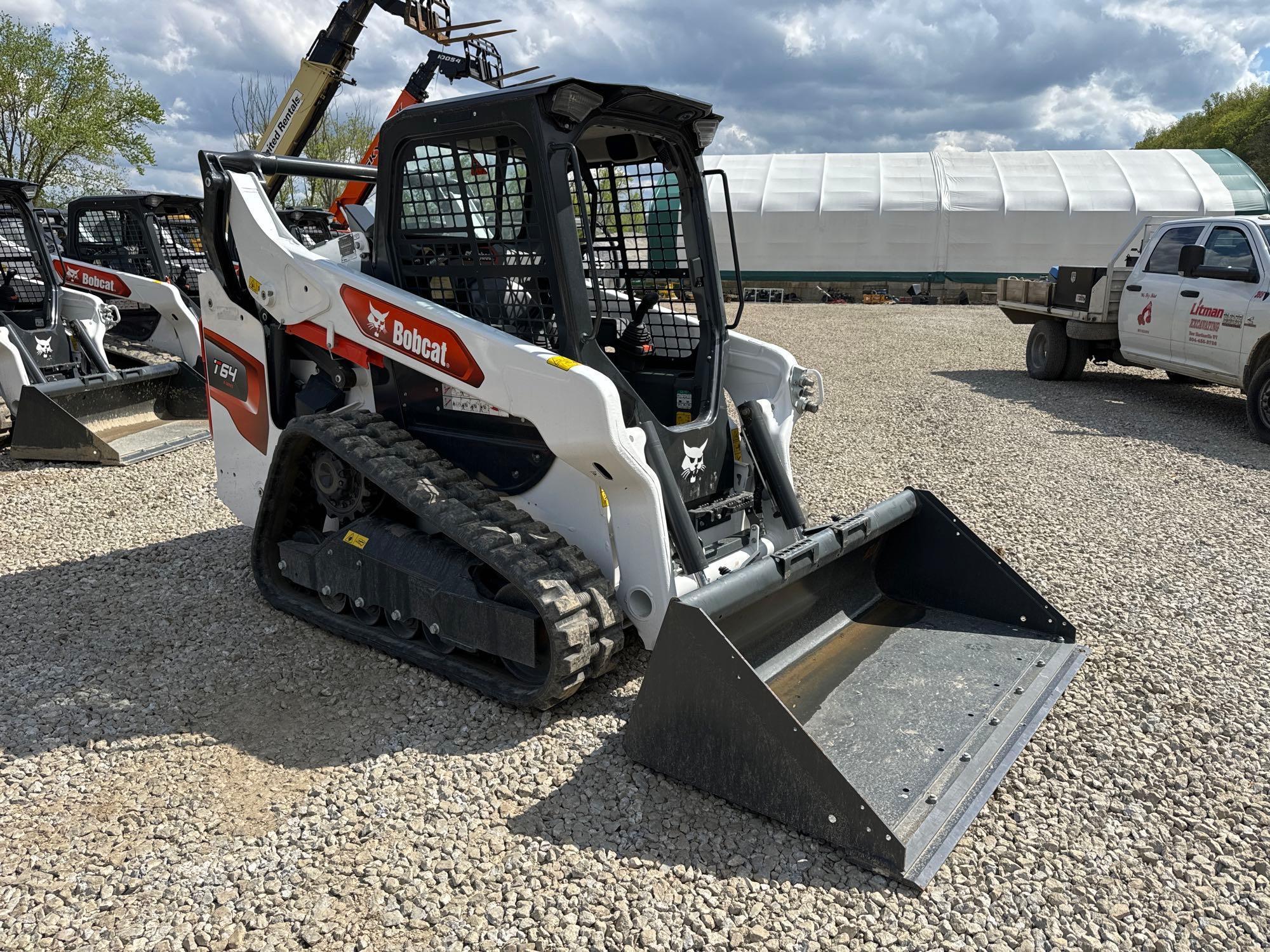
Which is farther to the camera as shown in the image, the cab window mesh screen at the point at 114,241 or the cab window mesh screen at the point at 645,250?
the cab window mesh screen at the point at 114,241

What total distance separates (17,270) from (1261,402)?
11.6m

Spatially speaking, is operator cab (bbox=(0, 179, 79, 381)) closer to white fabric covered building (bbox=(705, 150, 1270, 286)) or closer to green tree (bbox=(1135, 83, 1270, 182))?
white fabric covered building (bbox=(705, 150, 1270, 286))

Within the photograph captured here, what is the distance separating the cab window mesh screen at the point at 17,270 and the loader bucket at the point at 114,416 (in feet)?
3.73

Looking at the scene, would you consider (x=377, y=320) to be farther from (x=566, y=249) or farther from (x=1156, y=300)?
(x=1156, y=300)

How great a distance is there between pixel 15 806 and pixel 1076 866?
3.29 meters

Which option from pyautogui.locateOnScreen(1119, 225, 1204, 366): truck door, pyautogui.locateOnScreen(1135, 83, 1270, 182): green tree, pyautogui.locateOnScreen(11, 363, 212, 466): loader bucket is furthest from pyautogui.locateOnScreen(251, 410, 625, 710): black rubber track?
pyautogui.locateOnScreen(1135, 83, 1270, 182): green tree

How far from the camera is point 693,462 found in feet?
13.0

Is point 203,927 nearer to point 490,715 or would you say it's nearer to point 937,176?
point 490,715

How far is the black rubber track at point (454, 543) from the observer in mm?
3295

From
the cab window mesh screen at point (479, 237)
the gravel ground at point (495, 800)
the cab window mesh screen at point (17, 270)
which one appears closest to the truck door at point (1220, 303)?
the gravel ground at point (495, 800)

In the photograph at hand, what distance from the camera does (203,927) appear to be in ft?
7.95

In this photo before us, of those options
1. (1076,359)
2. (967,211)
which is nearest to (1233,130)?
(967,211)

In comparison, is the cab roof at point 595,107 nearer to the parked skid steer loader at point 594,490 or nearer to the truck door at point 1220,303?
the parked skid steer loader at point 594,490

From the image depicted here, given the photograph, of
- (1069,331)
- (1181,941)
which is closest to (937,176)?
(1069,331)
